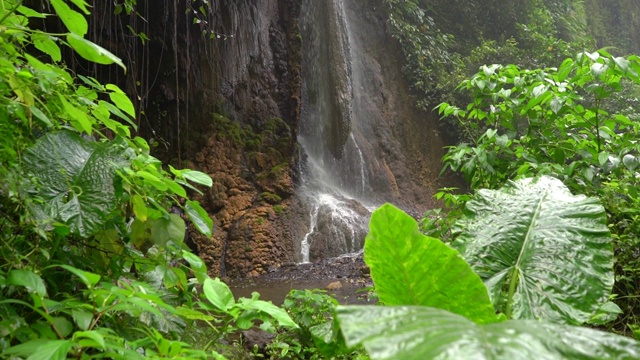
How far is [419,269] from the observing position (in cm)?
69

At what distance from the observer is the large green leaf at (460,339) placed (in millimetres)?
416

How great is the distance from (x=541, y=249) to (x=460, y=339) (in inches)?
20.6

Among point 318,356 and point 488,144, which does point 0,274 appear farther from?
point 488,144

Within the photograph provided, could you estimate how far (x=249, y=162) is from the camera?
7043 mm

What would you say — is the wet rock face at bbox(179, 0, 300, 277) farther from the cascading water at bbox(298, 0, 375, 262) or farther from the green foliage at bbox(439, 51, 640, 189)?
the green foliage at bbox(439, 51, 640, 189)

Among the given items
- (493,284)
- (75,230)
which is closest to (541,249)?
(493,284)

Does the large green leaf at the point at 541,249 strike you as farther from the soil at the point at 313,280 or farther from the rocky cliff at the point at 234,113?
the rocky cliff at the point at 234,113

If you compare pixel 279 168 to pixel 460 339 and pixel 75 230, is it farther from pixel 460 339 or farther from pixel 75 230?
pixel 460 339

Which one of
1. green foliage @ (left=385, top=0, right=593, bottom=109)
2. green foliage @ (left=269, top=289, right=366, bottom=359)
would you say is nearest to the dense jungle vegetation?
green foliage @ (left=269, top=289, right=366, bottom=359)

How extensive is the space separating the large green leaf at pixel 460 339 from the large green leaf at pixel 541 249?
0.97 feet

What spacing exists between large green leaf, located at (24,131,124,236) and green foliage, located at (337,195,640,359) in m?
0.63

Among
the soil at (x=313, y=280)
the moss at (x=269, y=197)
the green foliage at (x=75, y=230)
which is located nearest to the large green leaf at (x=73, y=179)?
the green foliage at (x=75, y=230)

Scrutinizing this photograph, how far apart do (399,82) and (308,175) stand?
4153 mm

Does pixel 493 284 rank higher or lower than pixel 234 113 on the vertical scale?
lower
